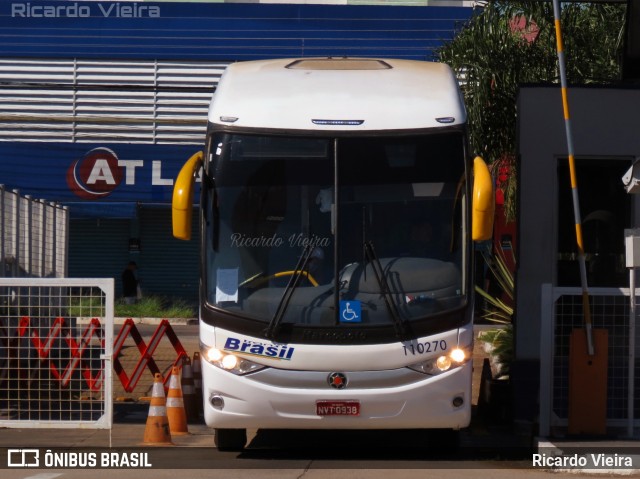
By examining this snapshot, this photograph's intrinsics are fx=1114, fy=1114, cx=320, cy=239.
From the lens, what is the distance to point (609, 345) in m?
11.1

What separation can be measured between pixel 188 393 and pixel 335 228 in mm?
4206

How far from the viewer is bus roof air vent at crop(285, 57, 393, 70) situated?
11195 mm

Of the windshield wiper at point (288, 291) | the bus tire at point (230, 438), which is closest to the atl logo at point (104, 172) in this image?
the bus tire at point (230, 438)

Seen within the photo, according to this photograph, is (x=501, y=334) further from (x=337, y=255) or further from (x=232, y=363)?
(x=232, y=363)

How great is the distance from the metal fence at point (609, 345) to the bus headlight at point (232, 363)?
3.05 m

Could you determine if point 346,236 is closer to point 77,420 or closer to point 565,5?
point 77,420

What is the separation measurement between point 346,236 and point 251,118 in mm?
1400

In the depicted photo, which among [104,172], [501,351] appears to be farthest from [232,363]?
[104,172]

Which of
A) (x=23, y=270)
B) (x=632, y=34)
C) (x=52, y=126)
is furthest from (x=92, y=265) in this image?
(x=632, y=34)

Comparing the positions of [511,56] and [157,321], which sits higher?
[511,56]

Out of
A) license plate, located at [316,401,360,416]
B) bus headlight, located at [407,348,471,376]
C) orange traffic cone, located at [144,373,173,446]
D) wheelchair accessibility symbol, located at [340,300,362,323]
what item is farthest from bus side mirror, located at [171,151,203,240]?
bus headlight, located at [407,348,471,376]

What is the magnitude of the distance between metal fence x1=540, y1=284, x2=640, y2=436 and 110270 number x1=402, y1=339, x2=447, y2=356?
1744mm

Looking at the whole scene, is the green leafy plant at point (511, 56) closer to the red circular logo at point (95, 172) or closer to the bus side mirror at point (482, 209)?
the bus side mirror at point (482, 209)

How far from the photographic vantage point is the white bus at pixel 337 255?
952 cm
